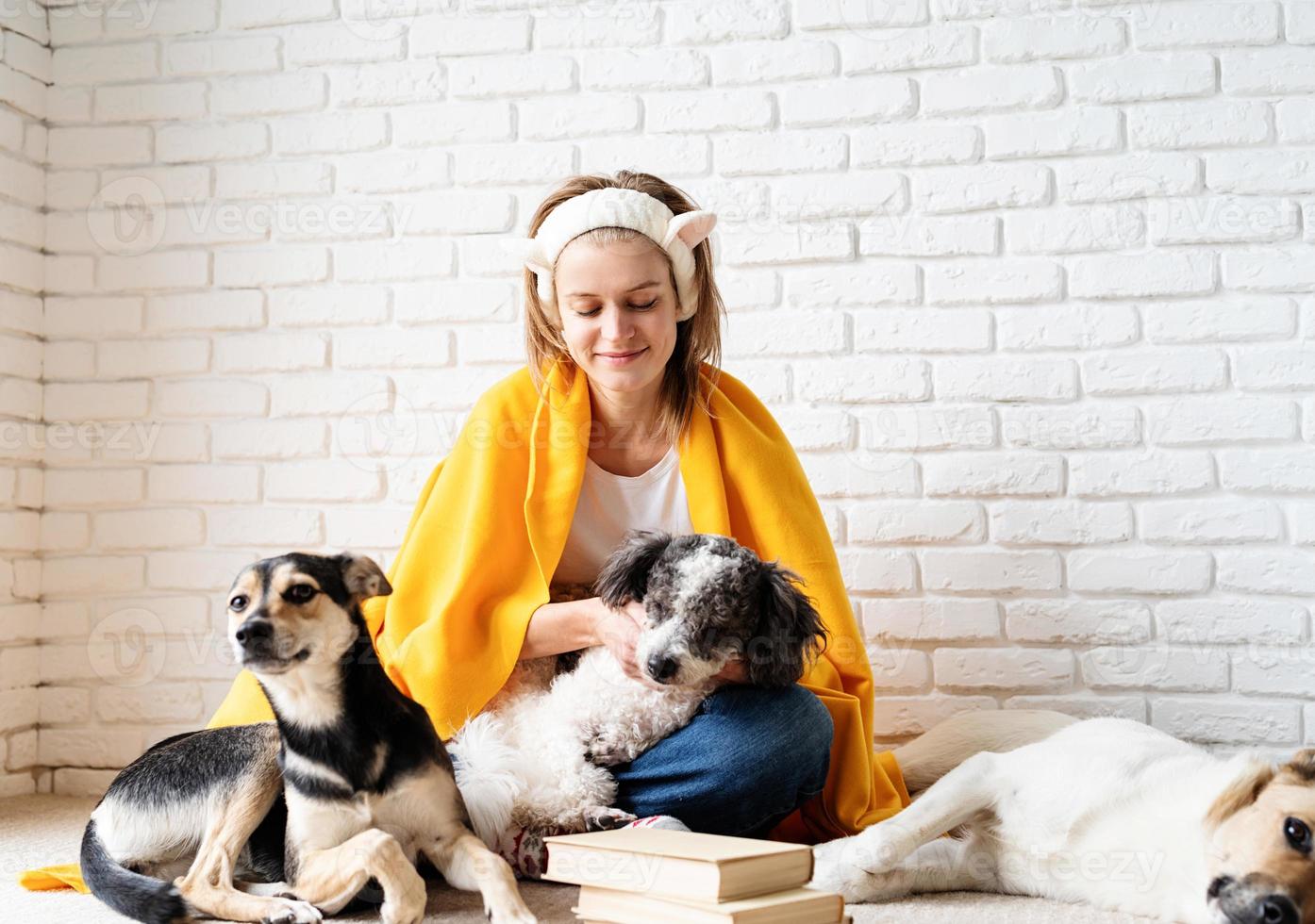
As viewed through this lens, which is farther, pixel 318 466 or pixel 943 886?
pixel 318 466

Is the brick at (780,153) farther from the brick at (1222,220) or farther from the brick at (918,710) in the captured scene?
the brick at (918,710)

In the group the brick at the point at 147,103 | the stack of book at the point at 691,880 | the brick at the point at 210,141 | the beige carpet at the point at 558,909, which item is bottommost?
the beige carpet at the point at 558,909

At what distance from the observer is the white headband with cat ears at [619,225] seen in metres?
2.11

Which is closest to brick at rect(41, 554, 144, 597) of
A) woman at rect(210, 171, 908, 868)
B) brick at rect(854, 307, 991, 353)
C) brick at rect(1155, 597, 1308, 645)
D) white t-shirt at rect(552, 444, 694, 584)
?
woman at rect(210, 171, 908, 868)

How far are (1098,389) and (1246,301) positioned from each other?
383 millimetres

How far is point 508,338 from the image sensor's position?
283 centimetres

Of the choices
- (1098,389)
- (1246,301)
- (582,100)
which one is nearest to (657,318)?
(582,100)

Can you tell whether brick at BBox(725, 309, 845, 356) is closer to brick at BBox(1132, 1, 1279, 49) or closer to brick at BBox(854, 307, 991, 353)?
brick at BBox(854, 307, 991, 353)

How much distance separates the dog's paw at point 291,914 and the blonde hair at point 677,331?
1.07 meters

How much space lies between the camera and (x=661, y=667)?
1732 millimetres

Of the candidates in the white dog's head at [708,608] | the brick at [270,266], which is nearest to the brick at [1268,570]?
the white dog's head at [708,608]

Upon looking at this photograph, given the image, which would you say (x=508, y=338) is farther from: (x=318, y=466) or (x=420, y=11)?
(x=420, y=11)

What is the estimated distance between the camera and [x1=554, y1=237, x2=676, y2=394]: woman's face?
208 centimetres

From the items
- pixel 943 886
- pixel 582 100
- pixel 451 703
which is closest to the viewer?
pixel 943 886
